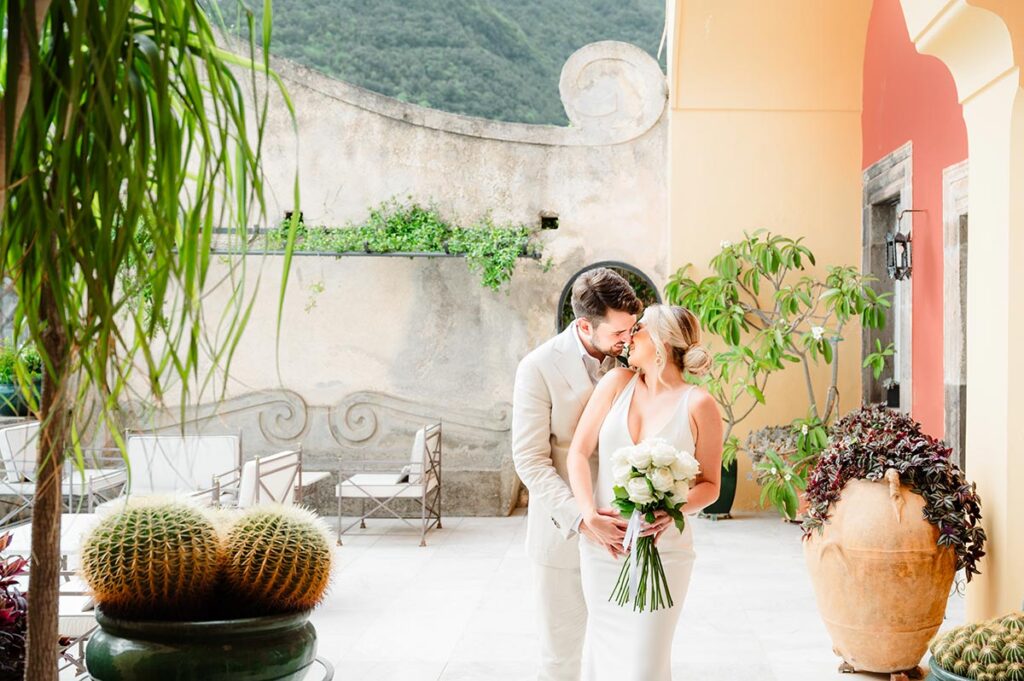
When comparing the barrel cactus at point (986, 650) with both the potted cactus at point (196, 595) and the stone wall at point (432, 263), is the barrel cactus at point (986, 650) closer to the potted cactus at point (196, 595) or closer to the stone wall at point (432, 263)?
the potted cactus at point (196, 595)

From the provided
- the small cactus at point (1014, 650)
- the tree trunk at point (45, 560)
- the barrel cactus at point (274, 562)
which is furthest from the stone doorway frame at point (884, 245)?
the tree trunk at point (45, 560)

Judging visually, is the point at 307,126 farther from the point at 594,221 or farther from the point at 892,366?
the point at 892,366

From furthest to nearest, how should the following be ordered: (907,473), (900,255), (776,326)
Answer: (776,326) < (900,255) < (907,473)

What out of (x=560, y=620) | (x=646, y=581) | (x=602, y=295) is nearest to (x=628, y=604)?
(x=646, y=581)

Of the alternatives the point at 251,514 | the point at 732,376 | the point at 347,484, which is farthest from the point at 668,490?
the point at 732,376

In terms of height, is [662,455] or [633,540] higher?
[662,455]

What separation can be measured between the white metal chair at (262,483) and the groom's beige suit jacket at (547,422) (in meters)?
2.72

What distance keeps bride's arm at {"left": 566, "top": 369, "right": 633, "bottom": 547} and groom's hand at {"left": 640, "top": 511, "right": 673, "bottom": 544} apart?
105 millimetres

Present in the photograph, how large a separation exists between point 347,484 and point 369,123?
3.27m

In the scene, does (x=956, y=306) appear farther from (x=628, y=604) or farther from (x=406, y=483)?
(x=406, y=483)

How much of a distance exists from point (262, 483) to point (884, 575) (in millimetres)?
3688

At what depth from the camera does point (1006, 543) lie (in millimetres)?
3795

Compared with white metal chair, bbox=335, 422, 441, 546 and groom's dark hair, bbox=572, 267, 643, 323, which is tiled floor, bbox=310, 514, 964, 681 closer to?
white metal chair, bbox=335, 422, 441, 546

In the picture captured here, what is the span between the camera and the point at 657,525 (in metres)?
2.83
